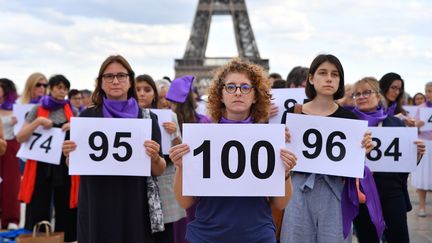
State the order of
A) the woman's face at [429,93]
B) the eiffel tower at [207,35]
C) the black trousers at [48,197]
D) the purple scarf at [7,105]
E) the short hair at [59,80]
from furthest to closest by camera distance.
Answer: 1. the eiffel tower at [207,35]
2. the woman's face at [429,93]
3. the purple scarf at [7,105]
4. the short hair at [59,80]
5. the black trousers at [48,197]

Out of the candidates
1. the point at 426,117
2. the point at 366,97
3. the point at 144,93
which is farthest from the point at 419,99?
the point at 144,93

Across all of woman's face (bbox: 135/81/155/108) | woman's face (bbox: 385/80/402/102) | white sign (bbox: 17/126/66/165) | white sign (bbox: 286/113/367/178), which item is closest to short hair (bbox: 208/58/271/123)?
white sign (bbox: 286/113/367/178)

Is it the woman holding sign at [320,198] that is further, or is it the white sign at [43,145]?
the white sign at [43,145]

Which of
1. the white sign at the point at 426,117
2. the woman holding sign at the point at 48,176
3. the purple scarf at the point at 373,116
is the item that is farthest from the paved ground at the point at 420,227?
the woman holding sign at the point at 48,176

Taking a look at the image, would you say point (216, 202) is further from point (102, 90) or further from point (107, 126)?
point (102, 90)

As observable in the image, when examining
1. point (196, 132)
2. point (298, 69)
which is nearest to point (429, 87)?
point (298, 69)

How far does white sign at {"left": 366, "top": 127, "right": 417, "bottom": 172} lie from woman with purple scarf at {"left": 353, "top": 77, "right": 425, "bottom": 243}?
0.31 ft

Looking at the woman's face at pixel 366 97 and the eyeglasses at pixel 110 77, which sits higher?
the eyeglasses at pixel 110 77

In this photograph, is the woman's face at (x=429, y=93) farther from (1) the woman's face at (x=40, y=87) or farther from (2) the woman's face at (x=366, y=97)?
(1) the woman's face at (x=40, y=87)

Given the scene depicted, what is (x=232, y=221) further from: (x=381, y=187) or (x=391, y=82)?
(x=391, y=82)

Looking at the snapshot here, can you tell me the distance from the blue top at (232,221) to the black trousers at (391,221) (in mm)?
2848

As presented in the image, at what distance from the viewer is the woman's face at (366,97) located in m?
6.39

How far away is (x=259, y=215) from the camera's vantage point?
3863 mm

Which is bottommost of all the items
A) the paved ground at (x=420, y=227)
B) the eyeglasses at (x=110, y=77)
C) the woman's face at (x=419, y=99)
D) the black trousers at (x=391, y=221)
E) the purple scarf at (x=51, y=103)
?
the paved ground at (x=420, y=227)
